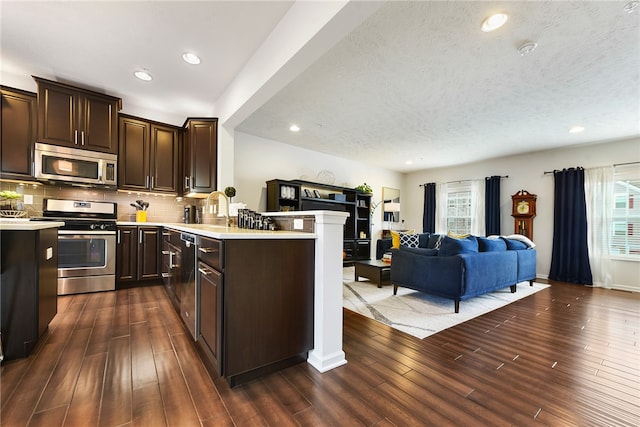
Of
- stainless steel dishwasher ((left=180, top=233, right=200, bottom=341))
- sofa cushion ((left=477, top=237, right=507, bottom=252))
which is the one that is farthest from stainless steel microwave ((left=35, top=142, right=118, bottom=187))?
sofa cushion ((left=477, top=237, right=507, bottom=252))

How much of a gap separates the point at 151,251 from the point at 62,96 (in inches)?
85.9

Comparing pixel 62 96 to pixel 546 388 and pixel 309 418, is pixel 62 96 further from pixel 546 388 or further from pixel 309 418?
pixel 546 388

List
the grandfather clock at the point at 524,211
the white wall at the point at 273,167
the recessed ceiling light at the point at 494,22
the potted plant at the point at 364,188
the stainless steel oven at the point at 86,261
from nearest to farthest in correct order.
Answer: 1. the recessed ceiling light at the point at 494,22
2. the stainless steel oven at the point at 86,261
3. the white wall at the point at 273,167
4. the grandfather clock at the point at 524,211
5. the potted plant at the point at 364,188

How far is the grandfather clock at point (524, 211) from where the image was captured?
5.58 meters

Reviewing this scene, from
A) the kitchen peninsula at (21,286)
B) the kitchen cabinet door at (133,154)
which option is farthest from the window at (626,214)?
the kitchen cabinet door at (133,154)

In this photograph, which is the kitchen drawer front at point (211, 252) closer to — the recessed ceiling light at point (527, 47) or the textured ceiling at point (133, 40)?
the textured ceiling at point (133, 40)

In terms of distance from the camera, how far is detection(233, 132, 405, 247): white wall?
5004 millimetres

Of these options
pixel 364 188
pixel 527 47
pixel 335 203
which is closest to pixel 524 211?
pixel 364 188

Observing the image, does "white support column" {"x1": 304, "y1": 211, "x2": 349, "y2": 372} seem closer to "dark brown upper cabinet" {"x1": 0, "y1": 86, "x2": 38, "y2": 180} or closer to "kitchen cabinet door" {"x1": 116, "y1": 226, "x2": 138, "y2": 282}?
"kitchen cabinet door" {"x1": 116, "y1": 226, "x2": 138, "y2": 282}

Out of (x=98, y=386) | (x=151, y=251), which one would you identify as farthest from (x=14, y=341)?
(x=151, y=251)

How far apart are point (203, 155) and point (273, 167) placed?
1.84 metres

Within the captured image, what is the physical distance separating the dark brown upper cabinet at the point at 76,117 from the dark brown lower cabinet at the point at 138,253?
3.76 ft

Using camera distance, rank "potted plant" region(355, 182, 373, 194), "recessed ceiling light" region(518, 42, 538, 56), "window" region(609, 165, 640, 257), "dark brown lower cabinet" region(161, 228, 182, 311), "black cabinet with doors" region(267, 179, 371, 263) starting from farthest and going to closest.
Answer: "potted plant" region(355, 182, 373, 194)
"black cabinet with doors" region(267, 179, 371, 263)
"window" region(609, 165, 640, 257)
"dark brown lower cabinet" region(161, 228, 182, 311)
"recessed ceiling light" region(518, 42, 538, 56)

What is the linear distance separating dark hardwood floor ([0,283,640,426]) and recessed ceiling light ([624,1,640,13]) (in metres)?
2.61
